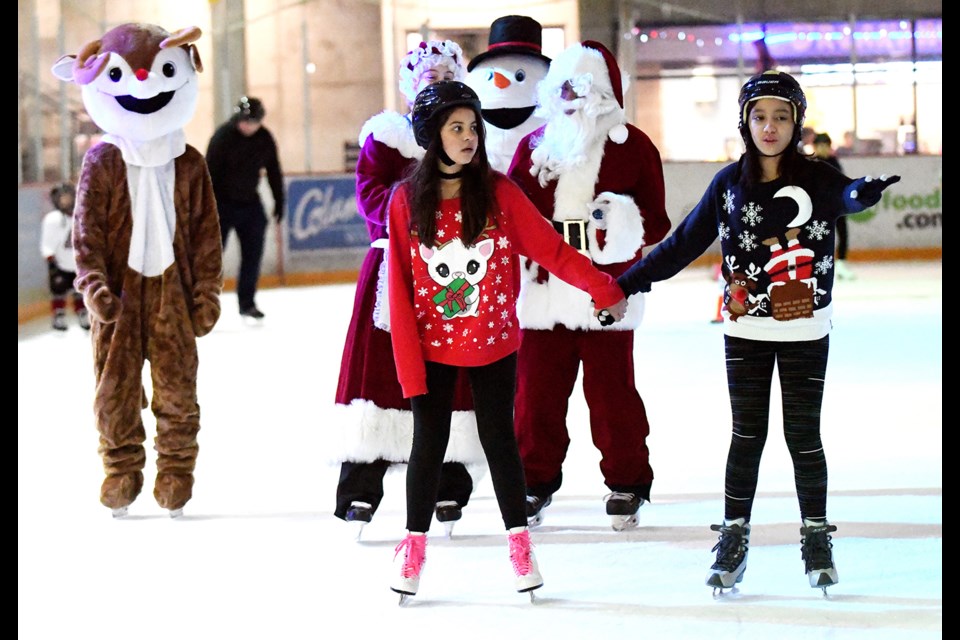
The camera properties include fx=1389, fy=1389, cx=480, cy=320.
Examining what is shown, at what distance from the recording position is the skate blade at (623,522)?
3.83 m

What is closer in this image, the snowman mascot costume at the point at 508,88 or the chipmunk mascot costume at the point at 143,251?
the chipmunk mascot costume at the point at 143,251

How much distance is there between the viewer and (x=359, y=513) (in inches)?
148

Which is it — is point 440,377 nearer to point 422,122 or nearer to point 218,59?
point 422,122

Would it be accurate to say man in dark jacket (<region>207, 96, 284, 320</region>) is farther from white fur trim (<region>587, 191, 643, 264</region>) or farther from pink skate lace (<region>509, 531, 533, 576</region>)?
pink skate lace (<region>509, 531, 533, 576</region>)

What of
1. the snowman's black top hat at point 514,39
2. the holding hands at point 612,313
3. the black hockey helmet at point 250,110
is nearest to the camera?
the holding hands at point 612,313

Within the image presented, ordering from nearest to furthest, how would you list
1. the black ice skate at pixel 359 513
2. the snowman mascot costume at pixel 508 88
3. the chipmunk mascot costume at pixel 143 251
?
1. the black ice skate at pixel 359 513
2. the chipmunk mascot costume at pixel 143 251
3. the snowman mascot costume at pixel 508 88

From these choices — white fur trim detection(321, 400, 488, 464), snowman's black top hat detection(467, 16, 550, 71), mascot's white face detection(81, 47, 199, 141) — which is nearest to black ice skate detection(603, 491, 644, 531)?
white fur trim detection(321, 400, 488, 464)

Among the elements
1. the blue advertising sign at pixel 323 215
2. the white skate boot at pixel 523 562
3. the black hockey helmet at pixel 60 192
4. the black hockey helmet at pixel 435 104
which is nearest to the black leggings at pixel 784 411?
the white skate boot at pixel 523 562

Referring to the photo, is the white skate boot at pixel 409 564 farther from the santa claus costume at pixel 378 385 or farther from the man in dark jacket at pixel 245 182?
the man in dark jacket at pixel 245 182

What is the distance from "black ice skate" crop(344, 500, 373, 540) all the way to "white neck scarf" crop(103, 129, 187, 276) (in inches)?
35.8

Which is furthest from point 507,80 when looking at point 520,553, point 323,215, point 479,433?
point 323,215

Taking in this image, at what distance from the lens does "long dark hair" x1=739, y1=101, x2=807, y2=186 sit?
3.13 m

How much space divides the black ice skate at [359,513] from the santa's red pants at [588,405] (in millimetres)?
472

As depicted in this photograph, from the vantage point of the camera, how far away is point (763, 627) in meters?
2.94
